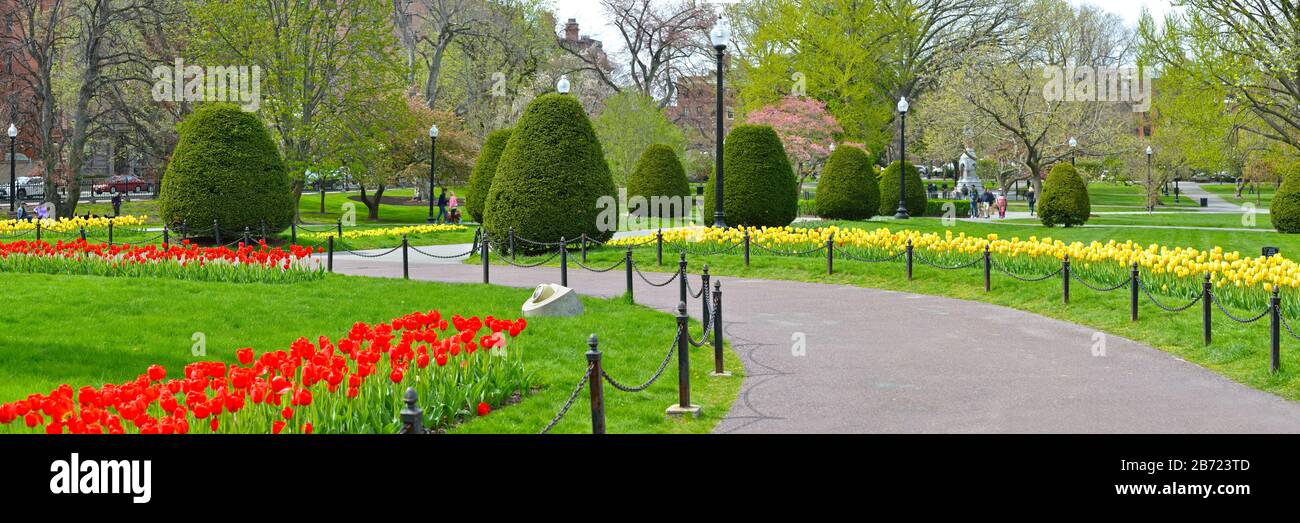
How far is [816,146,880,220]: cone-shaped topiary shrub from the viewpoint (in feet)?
108

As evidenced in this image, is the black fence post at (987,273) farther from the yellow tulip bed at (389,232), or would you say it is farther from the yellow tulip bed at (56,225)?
the yellow tulip bed at (56,225)

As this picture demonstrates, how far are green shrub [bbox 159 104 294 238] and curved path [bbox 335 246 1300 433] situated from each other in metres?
12.4

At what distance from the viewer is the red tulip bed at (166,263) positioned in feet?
54.3

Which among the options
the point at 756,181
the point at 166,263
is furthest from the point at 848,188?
the point at 166,263

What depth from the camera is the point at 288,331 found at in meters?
11.8

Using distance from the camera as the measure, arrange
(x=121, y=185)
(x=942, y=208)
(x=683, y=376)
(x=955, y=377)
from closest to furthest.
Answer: (x=683, y=376) < (x=955, y=377) < (x=942, y=208) < (x=121, y=185)

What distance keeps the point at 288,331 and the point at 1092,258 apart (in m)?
11.1

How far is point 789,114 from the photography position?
165 feet

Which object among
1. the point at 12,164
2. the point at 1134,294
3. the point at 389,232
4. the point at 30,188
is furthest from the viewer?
the point at 30,188

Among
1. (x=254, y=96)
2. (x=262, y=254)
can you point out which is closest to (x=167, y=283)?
(x=262, y=254)

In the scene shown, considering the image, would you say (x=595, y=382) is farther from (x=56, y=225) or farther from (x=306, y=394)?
(x=56, y=225)

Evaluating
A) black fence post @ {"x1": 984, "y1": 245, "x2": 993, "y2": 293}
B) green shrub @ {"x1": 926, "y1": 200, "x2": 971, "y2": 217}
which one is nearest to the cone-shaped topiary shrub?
green shrub @ {"x1": 926, "y1": 200, "x2": 971, "y2": 217}

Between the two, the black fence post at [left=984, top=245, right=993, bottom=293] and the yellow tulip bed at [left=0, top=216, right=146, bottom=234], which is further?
the yellow tulip bed at [left=0, top=216, right=146, bottom=234]

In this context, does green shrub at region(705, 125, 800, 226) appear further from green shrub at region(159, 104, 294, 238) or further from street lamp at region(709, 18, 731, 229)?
green shrub at region(159, 104, 294, 238)
